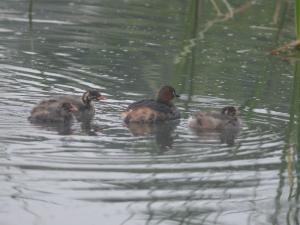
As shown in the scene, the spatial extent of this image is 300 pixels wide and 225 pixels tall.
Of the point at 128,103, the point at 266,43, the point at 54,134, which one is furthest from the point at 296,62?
the point at 54,134

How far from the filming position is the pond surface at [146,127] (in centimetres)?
706

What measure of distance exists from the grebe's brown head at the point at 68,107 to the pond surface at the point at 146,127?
0.23m

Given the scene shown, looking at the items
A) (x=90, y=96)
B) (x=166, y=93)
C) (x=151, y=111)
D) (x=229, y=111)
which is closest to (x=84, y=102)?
(x=90, y=96)

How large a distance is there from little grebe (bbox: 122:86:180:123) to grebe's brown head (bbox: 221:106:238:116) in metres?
0.59

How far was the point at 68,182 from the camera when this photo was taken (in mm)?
7492

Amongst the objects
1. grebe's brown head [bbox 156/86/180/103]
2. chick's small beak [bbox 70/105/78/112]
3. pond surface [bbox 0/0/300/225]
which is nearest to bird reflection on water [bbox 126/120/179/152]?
pond surface [bbox 0/0/300/225]

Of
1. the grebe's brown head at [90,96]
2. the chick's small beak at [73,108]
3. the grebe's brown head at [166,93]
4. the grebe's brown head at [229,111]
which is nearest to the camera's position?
the grebe's brown head at [229,111]

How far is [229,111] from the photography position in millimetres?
9969

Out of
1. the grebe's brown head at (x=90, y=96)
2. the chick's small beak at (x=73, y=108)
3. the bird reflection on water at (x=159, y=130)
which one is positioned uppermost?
the grebe's brown head at (x=90, y=96)

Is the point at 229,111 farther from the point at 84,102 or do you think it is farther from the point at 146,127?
the point at 84,102

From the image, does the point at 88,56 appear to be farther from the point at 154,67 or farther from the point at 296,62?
the point at 296,62

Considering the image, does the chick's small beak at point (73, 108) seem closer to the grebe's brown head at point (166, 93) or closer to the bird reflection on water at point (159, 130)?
the bird reflection on water at point (159, 130)

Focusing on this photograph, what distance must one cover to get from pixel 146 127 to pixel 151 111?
229mm

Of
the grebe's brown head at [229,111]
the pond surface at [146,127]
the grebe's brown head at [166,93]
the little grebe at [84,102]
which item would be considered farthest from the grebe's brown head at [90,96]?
the grebe's brown head at [229,111]
